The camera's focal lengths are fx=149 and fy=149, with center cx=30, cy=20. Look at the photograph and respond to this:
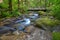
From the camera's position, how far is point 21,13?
52.2 ft

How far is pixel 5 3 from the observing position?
1528cm

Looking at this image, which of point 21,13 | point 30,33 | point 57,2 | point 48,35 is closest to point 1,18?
point 21,13

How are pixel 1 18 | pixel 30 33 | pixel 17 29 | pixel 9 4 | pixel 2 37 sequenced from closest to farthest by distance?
pixel 2 37, pixel 30 33, pixel 17 29, pixel 1 18, pixel 9 4

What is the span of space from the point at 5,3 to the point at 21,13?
199cm

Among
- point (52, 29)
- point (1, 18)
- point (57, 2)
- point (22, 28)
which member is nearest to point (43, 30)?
point (52, 29)

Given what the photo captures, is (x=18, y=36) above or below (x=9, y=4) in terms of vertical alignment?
below

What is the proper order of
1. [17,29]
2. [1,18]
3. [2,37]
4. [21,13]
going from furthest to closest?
[21,13] < [1,18] < [17,29] < [2,37]

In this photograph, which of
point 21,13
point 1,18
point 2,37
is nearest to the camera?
point 2,37

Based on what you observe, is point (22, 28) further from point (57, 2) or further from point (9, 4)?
point (9, 4)

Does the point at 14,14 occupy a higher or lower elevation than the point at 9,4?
lower

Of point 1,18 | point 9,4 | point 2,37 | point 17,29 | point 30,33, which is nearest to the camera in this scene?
point 2,37

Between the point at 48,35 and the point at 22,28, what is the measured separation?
2.17 metres

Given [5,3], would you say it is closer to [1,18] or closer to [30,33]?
[1,18]

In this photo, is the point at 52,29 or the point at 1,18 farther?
the point at 1,18
